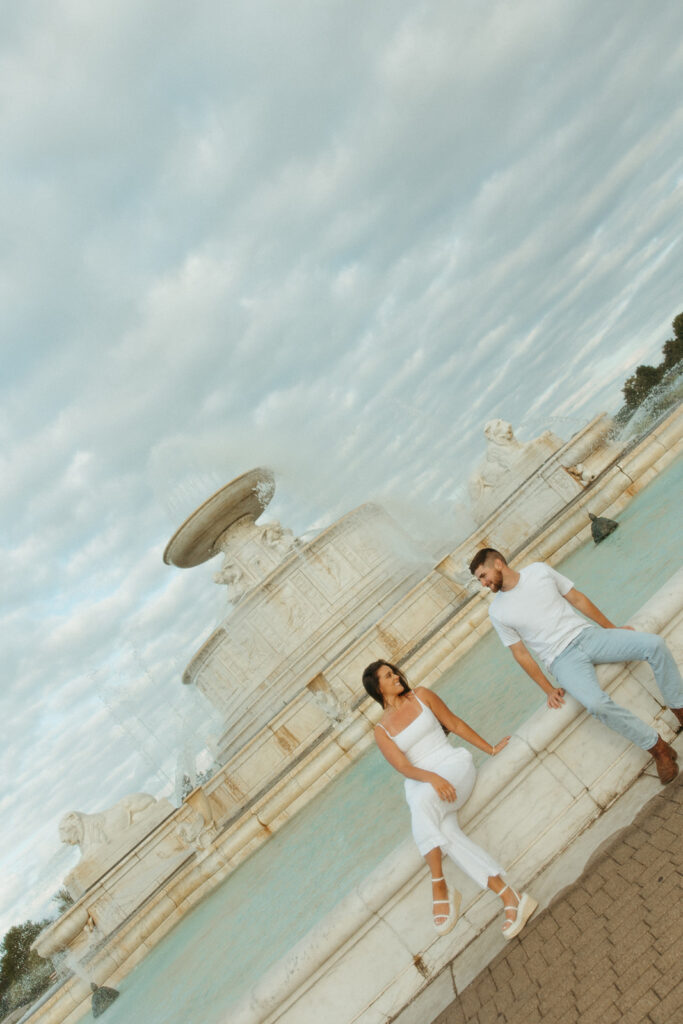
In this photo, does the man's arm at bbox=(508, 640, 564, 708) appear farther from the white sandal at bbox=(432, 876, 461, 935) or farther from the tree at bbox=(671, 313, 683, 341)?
the tree at bbox=(671, 313, 683, 341)

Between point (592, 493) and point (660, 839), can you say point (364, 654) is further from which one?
point (660, 839)

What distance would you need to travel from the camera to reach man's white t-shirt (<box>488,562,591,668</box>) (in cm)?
426

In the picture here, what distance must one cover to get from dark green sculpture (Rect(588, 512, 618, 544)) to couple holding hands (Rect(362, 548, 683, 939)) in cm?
745

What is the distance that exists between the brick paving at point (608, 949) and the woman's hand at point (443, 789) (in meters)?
0.72

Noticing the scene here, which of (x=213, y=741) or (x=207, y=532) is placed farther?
(x=207, y=532)

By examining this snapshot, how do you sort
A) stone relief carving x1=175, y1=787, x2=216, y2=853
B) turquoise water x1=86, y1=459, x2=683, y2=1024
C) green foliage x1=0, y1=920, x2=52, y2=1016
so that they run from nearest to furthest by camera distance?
1. turquoise water x1=86, y1=459, x2=683, y2=1024
2. stone relief carving x1=175, y1=787, x2=216, y2=853
3. green foliage x1=0, y1=920, x2=52, y2=1016

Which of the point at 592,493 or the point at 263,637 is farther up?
the point at 263,637

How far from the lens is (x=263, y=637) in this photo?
17750 millimetres

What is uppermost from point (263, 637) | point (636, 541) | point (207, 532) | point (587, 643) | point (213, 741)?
point (207, 532)

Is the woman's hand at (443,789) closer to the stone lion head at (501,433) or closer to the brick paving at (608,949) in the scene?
the brick paving at (608,949)

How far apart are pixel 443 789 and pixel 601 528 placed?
28.4ft

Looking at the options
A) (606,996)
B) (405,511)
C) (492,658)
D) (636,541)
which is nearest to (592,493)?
(636,541)

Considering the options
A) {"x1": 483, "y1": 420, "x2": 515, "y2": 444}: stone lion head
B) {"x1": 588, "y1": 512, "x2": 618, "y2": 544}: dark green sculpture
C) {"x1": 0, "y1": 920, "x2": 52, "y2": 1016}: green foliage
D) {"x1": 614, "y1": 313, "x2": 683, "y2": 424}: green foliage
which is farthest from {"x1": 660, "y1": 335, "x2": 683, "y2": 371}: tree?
{"x1": 0, "y1": 920, "x2": 52, "y2": 1016}: green foliage

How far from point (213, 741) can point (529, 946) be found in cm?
1492
